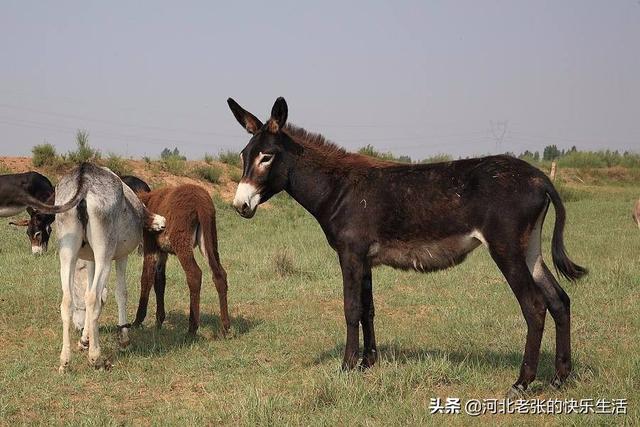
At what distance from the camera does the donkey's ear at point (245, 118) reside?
568 cm

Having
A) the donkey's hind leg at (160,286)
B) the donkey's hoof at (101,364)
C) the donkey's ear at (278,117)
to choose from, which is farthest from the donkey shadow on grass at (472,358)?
the donkey's hind leg at (160,286)

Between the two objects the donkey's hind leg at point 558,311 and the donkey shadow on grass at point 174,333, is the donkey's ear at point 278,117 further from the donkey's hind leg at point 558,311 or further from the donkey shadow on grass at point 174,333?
the donkey shadow on grass at point 174,333

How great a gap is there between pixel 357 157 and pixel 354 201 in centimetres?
57

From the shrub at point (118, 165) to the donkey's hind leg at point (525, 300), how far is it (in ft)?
59.7

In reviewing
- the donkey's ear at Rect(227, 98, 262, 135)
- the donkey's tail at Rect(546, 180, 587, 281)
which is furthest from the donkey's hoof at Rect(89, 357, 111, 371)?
the donkey's tail at Rect(546, 180, 587, 281)

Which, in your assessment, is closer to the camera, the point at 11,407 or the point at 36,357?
the point at 11,407

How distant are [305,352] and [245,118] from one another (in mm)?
2474

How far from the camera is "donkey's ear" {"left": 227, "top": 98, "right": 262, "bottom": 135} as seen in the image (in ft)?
18.6

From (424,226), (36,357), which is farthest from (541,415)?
(36,357)

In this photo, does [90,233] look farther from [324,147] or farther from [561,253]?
[561,253]

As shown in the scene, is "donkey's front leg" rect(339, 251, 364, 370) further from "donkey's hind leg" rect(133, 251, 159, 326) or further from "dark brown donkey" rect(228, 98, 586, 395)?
"donkey's hind leg" rect(133, 251, 159, 326)

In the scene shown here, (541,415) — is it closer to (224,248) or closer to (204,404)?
(204,404)

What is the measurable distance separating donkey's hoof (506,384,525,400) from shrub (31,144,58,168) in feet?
63.1

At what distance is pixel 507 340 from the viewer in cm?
650
